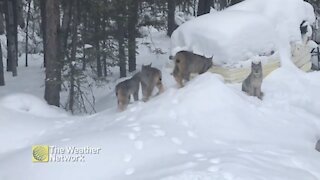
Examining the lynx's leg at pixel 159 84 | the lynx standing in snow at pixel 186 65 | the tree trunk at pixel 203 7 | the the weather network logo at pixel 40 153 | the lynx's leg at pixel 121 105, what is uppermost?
the tree trunk at pixel 203 7

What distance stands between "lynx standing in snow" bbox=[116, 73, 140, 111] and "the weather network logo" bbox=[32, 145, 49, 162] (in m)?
2.19

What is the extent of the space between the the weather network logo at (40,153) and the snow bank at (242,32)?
4.72 meters

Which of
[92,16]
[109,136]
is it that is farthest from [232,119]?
[92,16]

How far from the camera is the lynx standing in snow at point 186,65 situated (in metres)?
10.6

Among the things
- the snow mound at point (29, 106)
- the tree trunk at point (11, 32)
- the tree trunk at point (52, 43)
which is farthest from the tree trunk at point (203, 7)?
the snow mound at point (29, 106)

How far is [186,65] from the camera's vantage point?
1068 cm

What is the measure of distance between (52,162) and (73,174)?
542mm

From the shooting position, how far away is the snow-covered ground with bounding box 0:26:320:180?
7078 mm

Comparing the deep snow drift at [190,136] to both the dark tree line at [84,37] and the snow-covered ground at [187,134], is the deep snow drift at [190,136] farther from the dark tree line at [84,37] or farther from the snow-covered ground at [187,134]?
the dark tree line at [84,37]

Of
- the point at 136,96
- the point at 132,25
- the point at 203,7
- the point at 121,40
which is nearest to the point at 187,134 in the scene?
the point at 136,96

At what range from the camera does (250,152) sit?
773cm

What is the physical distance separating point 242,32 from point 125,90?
10.4ft

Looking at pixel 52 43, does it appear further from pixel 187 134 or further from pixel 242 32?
pixel 187 134

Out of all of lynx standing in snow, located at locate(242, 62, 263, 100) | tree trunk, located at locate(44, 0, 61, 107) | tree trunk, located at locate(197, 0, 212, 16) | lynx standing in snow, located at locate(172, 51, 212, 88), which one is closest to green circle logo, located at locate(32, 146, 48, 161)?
lynx standing in snow, located at locate(172, 51, 212, 88)
